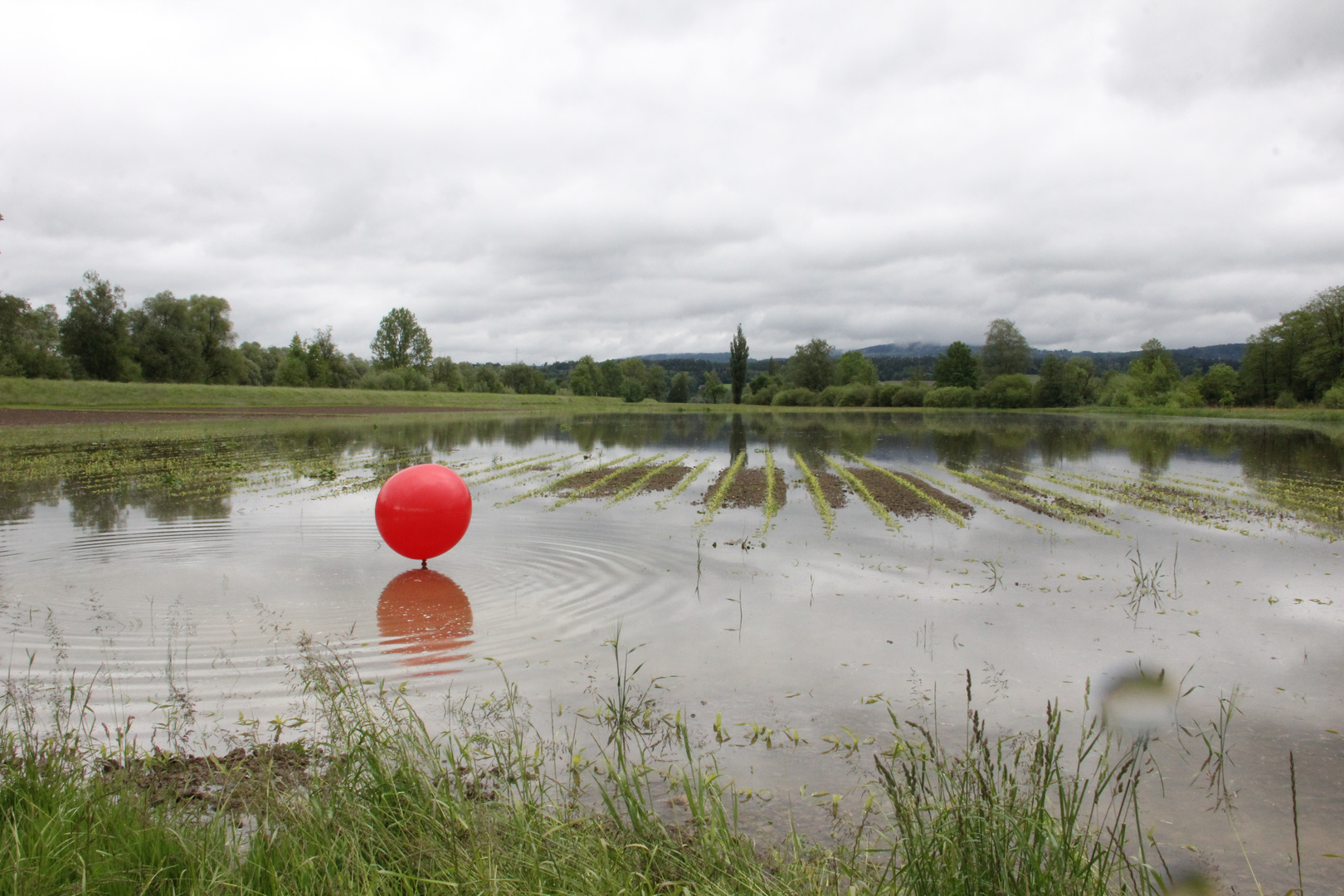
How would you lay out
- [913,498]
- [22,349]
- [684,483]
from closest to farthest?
[913,498] < [684,483] < [22,349]

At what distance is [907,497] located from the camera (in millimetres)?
16969

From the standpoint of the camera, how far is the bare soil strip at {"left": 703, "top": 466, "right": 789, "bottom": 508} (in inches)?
635

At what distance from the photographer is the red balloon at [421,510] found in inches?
354

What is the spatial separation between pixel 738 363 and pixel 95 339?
71.0 meters

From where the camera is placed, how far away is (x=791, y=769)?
478 centimetres

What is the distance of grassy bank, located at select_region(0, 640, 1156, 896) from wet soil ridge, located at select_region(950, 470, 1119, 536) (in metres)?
10.7

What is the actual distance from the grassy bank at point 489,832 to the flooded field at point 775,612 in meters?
0.55

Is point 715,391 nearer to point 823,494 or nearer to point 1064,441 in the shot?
point 1064,441

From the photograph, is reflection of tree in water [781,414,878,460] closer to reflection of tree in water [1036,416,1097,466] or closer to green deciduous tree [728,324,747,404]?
reflection of tree in water [1036,416,1097,466]

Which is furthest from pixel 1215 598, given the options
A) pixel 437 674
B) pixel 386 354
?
pixel 386 354

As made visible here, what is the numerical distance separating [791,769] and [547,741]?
1.62m

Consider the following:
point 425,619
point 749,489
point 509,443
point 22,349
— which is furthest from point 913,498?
point 22,349

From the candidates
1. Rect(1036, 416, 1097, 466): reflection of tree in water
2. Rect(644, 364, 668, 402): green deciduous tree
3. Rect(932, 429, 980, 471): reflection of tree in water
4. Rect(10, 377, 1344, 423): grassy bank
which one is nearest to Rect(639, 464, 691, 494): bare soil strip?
Rect(932, 429, 980, 471): reflection of tree in water

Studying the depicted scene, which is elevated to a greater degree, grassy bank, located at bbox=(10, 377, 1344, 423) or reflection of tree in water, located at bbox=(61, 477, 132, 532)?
grassy bank, located at bbox=(10, 377, 1344, 423)
